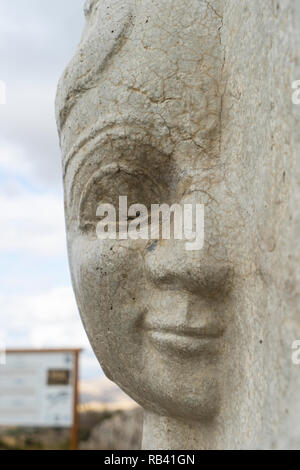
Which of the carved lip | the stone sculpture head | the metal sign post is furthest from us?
the metal sign post

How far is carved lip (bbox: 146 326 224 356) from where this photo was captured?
3.73 feet

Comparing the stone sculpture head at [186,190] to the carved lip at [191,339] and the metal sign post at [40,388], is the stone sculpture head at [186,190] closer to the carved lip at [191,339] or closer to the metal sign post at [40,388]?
the carved lip at [191,339]

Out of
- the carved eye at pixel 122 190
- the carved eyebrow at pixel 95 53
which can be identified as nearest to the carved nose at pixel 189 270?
the carved eye at pixel 122 190

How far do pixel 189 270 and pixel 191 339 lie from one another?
151 millimetres

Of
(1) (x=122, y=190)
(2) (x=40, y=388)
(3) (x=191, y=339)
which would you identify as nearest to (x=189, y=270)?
(3) (x=191, y=339)

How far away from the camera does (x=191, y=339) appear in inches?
45.1

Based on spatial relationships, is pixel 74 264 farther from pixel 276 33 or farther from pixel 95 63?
pixel 276 33

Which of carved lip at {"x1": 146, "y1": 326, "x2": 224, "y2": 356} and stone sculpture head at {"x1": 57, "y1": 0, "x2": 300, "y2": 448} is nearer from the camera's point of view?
stone sculpture head at {"x1": 57, "y1": 0, "x2": 300, "y2": 448}

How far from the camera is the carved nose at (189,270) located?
110cm

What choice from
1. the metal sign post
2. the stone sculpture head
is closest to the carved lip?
the stone sculpture head

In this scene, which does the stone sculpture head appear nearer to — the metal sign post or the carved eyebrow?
the carved eyebrow

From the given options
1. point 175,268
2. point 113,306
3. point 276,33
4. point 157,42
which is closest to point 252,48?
point 276,33

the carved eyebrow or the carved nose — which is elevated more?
the carved eyebrow

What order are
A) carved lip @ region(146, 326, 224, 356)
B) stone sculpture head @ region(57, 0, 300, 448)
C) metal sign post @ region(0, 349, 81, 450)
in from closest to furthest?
1. stone sculpture head @ region(57, 0, 300, 448)
2. carved lip @ region(146, 326, 224, 356)
3. metal sign post @ region(0, 349, 81, 450)
